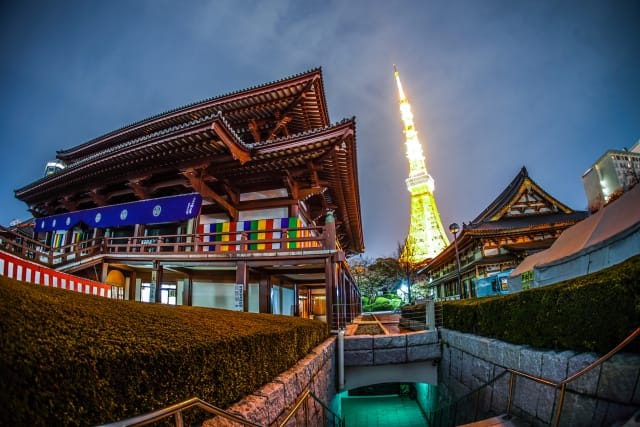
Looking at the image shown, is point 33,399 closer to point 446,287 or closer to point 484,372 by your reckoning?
point 484,372

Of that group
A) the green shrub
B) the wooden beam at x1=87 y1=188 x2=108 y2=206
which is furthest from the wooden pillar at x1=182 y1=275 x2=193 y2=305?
the green shrub

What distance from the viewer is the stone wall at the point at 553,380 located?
331cm

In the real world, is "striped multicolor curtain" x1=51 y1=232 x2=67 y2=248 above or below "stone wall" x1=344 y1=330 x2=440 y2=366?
above

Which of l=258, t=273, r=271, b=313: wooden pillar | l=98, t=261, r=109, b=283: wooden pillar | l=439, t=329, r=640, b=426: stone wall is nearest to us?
l=439, t=329, r=640, b=426: stone wall

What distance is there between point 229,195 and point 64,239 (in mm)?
11132

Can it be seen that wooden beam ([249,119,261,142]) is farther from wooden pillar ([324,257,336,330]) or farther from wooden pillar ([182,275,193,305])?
wooden pillar ([324,257,336,330])

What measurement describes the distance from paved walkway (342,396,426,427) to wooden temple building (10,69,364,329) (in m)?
4.10

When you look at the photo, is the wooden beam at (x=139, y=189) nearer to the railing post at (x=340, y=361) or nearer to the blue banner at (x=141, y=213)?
the blue banner at (x=141, y=213)

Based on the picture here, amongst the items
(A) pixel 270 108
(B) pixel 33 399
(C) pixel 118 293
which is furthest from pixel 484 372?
(C) pixel 118 293

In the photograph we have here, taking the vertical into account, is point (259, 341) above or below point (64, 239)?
below

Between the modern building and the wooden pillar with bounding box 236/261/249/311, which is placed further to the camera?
the modern building

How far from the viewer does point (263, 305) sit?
487 inches

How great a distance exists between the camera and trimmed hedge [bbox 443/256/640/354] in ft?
11.2

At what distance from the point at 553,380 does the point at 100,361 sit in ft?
17.4
